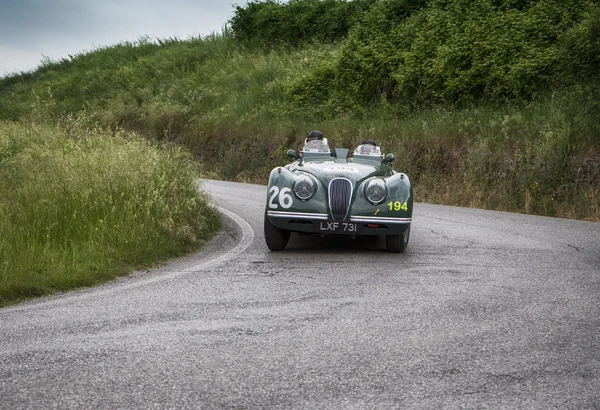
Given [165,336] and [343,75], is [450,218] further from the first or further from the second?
[343,75]

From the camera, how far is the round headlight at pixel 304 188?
1001 centimetres

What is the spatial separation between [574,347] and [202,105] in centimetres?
3115

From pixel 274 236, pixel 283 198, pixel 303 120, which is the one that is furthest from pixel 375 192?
pixel 303 120

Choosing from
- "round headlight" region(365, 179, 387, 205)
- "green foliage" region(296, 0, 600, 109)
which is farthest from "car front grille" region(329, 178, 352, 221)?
"green foliage" region(296, 0, 600, 109)

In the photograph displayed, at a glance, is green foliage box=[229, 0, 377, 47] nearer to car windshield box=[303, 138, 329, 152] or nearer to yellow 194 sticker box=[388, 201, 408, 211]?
car windshield box=[303, 138, 329, 152]

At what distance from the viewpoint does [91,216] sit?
10.6 metres

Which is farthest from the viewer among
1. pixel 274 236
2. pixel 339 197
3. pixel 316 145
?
pixel 316 145

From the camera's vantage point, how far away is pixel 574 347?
18.8 ft

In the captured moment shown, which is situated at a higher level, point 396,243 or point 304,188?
point 304,188

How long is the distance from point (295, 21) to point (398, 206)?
3263 cm

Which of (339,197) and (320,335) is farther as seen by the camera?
(339,197)

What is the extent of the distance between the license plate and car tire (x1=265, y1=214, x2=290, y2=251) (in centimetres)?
62

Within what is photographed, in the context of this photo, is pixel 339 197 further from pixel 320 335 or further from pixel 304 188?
pixel 320 335

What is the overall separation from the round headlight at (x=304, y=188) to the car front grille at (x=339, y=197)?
0.24 meters
